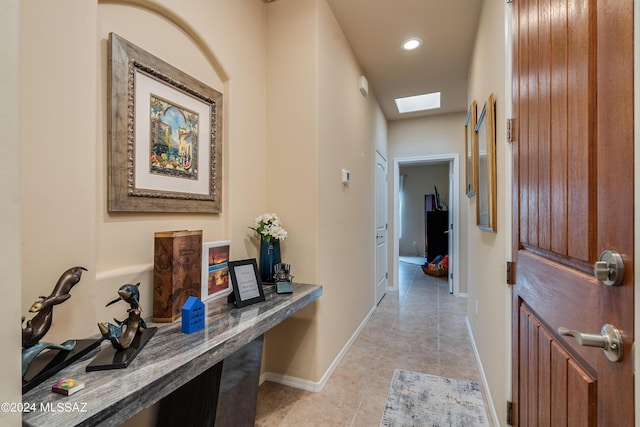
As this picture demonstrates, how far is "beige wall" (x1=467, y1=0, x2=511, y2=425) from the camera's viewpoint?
151 cm

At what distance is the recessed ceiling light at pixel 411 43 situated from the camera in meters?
2.71

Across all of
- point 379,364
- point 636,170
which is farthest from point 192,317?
point 379,364

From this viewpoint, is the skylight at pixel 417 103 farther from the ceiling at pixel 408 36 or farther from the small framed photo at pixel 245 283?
the small framed photo at pixel 245 283

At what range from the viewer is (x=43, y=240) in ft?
3.23

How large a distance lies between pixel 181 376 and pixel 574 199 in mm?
Answer: 1208

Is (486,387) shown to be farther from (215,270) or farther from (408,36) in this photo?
(408,36)

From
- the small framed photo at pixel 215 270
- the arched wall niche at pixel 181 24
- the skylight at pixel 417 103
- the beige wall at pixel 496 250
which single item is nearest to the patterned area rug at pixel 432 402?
the beige wall at pixel 496 250

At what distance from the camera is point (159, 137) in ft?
4.58

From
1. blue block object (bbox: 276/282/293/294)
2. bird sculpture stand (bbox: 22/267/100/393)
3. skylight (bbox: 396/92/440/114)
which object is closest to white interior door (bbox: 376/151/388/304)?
skylight (bbox: 396/92/440/114)

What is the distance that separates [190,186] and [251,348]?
89 cm

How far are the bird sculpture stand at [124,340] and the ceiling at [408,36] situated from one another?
2386 millimetres

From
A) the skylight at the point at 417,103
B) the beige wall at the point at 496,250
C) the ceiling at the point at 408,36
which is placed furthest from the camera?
the skylight at the point at 417,103

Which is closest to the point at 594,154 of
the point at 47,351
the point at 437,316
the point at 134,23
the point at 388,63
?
the point at 47,351

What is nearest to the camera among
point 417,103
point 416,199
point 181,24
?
point 181,24
